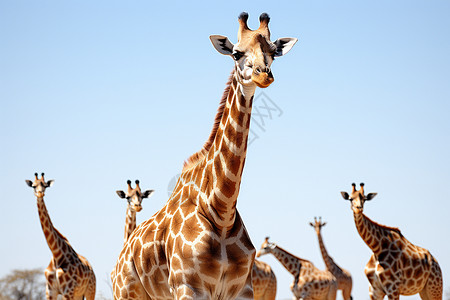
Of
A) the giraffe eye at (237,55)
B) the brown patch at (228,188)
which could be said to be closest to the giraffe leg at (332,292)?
the brown patch at (228,188)

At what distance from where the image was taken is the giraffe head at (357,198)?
1430 cm

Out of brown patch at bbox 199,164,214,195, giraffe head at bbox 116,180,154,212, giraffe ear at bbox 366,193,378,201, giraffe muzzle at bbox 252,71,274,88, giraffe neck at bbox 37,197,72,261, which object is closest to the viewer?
giraffe muzzle at bbox 252,71,274,88

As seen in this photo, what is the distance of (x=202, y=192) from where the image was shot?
615cm

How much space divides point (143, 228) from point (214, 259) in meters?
1.48

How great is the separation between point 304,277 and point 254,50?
1573 centimetres

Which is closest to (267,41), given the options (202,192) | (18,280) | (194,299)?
(202,192)

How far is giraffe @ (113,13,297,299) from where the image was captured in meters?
5.71

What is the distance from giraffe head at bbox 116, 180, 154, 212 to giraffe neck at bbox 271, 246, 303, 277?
8.51m

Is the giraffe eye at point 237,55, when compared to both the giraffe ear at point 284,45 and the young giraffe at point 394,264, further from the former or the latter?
the young giraffe at point 394,264

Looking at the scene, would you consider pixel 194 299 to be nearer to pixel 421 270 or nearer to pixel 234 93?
pixel 234 93

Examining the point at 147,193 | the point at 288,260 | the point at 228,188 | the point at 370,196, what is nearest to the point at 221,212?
the point at 228,188

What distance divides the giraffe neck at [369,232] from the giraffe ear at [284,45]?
8675 mm

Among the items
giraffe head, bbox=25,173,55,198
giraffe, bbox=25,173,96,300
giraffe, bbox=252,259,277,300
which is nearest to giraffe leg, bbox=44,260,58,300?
giraffe, bbox=25,173,96,300

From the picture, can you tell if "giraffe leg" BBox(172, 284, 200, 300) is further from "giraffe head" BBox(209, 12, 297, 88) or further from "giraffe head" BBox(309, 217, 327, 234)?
"giraffe head" BBox(309, 217, 327, 234)
